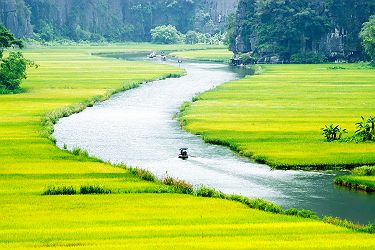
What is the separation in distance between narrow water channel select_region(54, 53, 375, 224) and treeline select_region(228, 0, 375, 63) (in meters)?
55.3

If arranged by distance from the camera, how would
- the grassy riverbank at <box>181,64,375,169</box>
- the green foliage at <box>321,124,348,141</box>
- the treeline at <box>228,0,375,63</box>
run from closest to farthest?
the grassy riverbank at <box>181,64,375,169</box> → the green foliage at <box>321,124,348,141</box> → the treeline at <box>228,0,375,63</box>

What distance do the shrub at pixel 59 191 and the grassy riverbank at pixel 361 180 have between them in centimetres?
1107

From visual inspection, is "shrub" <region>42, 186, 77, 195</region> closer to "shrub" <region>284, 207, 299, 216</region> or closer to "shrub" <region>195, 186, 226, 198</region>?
"shrub" <region>195, 186, 226, 198</region>

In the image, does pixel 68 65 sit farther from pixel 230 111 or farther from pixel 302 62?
pixel 230 111

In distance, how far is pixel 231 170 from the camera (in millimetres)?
40344

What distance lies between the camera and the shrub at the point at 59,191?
111 ft

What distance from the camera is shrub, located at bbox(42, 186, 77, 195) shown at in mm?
33688

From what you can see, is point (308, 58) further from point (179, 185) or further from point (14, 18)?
point (179, 185)

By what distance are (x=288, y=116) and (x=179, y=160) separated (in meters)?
18.7

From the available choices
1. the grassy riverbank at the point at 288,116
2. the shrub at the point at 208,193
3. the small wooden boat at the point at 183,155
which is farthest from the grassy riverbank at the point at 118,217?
the grassy riverbank at the point at 288,116

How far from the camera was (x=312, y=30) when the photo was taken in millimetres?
126812

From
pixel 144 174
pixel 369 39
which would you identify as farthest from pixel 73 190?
pixel 369 39

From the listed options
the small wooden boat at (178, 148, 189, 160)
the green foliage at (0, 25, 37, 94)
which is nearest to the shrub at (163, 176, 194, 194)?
the small wooden boat at (178, 148, 189, 160)

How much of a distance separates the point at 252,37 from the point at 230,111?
72525 mm
